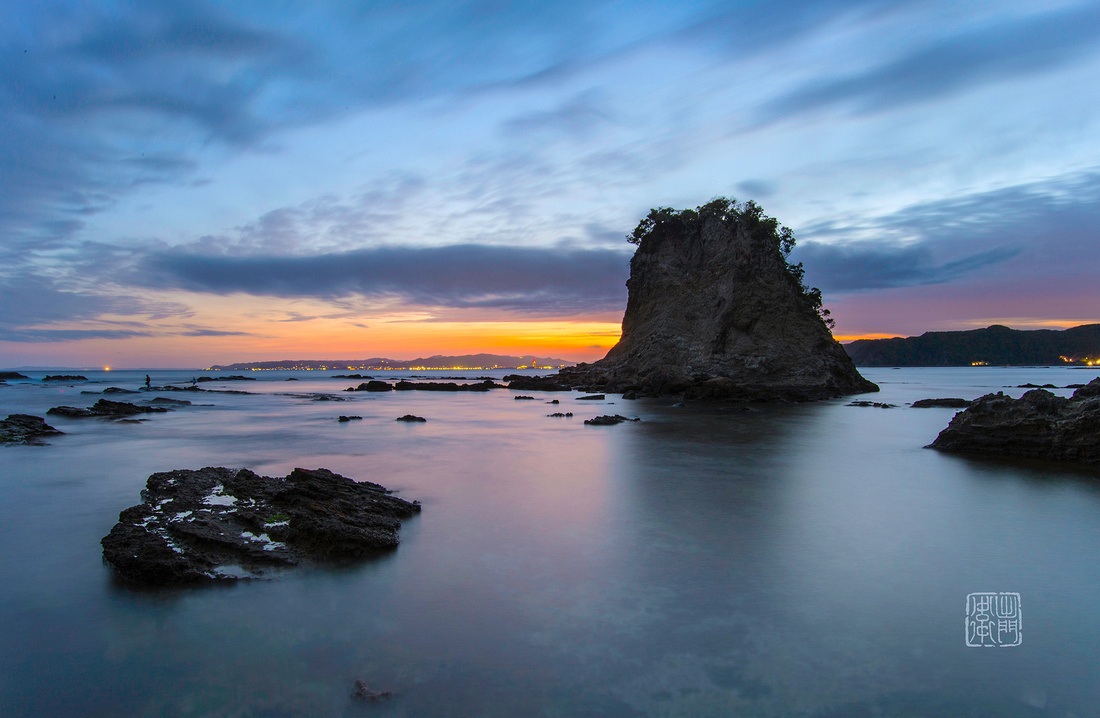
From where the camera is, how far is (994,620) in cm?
451

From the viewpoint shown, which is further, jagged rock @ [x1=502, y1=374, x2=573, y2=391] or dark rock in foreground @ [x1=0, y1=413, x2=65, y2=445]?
jagged rock @ [x1=502, y1=374, x2=573, y2=391]

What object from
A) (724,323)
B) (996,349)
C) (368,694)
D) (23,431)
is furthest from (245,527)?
(996,349)

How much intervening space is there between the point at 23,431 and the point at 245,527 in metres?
14.7

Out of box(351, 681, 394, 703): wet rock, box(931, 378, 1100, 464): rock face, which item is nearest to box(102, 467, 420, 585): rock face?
box(351, 681, 394, 703): wet rock

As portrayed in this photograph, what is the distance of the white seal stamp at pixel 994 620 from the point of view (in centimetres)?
418

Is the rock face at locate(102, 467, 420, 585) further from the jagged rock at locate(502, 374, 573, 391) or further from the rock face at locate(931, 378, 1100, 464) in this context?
the jagged rock at locate(502, 374, 573, 391)

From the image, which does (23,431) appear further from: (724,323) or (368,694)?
(724,323)

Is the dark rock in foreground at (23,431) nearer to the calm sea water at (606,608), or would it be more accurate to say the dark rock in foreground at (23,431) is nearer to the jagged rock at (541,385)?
the calm sea water at (606,608)

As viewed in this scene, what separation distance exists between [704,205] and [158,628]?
47.4 m

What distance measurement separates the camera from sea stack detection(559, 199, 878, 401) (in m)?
36.4

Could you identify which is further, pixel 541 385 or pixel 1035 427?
pixel 541 385

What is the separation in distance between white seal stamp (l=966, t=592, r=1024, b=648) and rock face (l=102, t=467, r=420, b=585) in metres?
5.69

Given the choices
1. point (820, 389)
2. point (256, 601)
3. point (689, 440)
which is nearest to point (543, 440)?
point (689, 440)

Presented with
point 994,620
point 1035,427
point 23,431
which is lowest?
point 994,620
